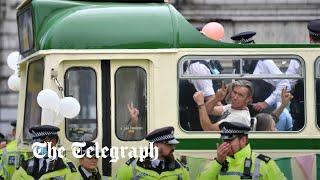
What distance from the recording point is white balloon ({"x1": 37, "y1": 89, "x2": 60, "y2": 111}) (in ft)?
33.8

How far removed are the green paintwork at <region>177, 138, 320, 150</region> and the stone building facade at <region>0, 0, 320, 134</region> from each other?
14.3m

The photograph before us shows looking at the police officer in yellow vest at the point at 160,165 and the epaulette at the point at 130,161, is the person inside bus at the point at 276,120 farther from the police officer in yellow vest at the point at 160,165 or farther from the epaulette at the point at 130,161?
the epaulette at the point at 130,161

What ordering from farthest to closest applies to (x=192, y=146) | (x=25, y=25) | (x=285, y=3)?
(x=285, y=3) < (x=25, y=25) < (x=192, y=146)

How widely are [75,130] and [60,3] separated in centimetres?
148

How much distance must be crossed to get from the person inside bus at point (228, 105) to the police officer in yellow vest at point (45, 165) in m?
1.54

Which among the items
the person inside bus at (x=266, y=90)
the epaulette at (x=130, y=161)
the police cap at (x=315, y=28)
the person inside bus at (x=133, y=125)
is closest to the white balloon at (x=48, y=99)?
the person inside bus at (x=133, y=125)

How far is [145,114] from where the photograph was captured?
1080 centimetres

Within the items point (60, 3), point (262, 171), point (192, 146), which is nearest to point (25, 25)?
point (60, 3)

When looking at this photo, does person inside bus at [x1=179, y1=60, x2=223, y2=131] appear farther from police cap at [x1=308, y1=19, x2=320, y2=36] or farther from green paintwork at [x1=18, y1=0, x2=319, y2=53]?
police cap at [x1=308, y1=19, x2=320, y2=36]

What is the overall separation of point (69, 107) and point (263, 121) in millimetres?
2110

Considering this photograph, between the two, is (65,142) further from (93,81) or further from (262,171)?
(262,171)

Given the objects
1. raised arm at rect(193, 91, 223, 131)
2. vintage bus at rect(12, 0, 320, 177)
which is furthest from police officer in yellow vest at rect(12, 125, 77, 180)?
raised arm at rect(193, 91, 223, 131)

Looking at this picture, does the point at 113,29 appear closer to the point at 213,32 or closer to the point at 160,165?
the point at 213,32

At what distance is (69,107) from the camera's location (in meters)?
10.3
